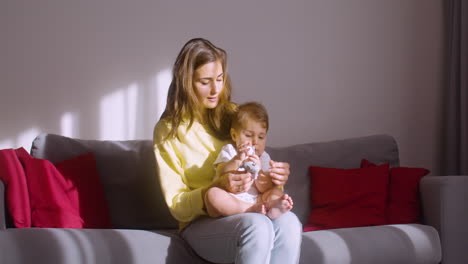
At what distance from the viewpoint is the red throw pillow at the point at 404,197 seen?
2383mm

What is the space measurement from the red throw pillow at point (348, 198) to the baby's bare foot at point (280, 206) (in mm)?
749

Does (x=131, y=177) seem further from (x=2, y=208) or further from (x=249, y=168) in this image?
(x=249, y=168)

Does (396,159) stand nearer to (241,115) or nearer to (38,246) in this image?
(241,115)

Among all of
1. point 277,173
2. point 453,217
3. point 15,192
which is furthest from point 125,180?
point 453,217

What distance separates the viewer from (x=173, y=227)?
241 cm

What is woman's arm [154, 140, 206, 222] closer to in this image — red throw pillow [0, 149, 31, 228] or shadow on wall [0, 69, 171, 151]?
red throw pillow [0, 149, 31, 228]

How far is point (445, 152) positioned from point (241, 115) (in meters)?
1.79

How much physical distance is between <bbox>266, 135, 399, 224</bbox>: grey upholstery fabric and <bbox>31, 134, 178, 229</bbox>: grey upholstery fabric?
614 millimetres

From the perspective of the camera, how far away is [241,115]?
2000 millimetres

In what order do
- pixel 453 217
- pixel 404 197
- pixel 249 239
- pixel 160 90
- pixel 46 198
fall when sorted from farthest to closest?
pixel 160 90 → pixel 404 197 → pixel 453 217 → pixel 46 198 → pixel 249 239

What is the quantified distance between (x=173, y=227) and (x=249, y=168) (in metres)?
0.78

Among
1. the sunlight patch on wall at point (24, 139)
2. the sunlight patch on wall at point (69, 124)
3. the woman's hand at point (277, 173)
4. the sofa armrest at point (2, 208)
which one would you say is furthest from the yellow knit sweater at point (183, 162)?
the sunlight patch on wall at point (24, 139)

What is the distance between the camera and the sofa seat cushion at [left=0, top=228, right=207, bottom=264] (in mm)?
1641

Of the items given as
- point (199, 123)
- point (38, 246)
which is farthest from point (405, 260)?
point (38, 246)
